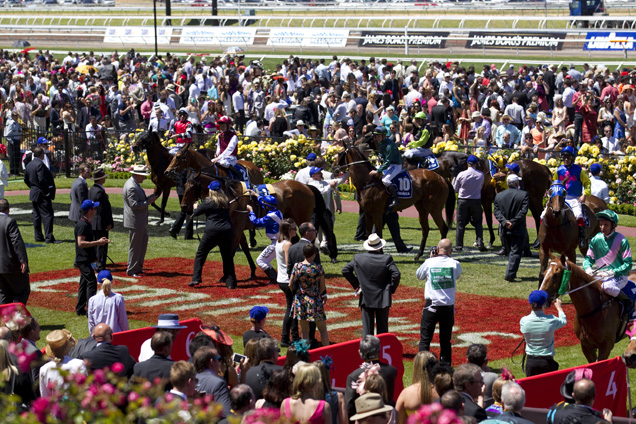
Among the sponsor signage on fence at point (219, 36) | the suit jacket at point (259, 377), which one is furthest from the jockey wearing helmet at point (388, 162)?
the sponsor signage on fence at point (219, 36)

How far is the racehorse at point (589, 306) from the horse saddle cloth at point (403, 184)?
760 cm

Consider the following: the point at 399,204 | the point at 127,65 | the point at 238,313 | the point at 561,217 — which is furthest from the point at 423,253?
the point at 127,65

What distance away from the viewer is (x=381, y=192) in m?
18.4

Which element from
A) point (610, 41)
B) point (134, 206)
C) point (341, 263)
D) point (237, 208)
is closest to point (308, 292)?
point (237, 208)

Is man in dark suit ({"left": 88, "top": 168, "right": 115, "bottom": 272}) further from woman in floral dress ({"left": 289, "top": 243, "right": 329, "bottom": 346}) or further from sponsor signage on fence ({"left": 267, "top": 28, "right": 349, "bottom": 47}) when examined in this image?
sponsor signage on fence ({"left": 267, "top": 28, "right": 349, "bottom": 47})

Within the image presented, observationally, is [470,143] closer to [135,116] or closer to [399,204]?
[399,204]

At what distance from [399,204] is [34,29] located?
190 feet

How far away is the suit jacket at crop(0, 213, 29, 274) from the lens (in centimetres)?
1278

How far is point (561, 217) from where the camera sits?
14969 millimetres

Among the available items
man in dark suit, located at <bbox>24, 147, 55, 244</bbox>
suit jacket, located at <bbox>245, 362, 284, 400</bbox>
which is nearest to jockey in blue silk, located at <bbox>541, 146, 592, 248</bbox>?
suit jacket, located at <bbox>245, 362, 284, 400</bbox>

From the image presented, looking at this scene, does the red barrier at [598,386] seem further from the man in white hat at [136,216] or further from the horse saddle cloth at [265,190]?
the man in white hat at [136,216]

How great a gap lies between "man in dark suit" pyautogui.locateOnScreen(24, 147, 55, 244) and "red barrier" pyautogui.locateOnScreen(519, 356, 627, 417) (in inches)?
525

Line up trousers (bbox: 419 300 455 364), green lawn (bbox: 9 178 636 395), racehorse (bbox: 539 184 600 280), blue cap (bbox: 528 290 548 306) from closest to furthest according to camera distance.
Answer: blue cap (bbox: 528 290 548 306) → trousers (bbox: 419 300 455 364) → green lawn (bbox: 9 178 636 395) → racehorse (bbox: 539 184 600 280)

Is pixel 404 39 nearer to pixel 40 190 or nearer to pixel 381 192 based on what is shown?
pixel 381 192
